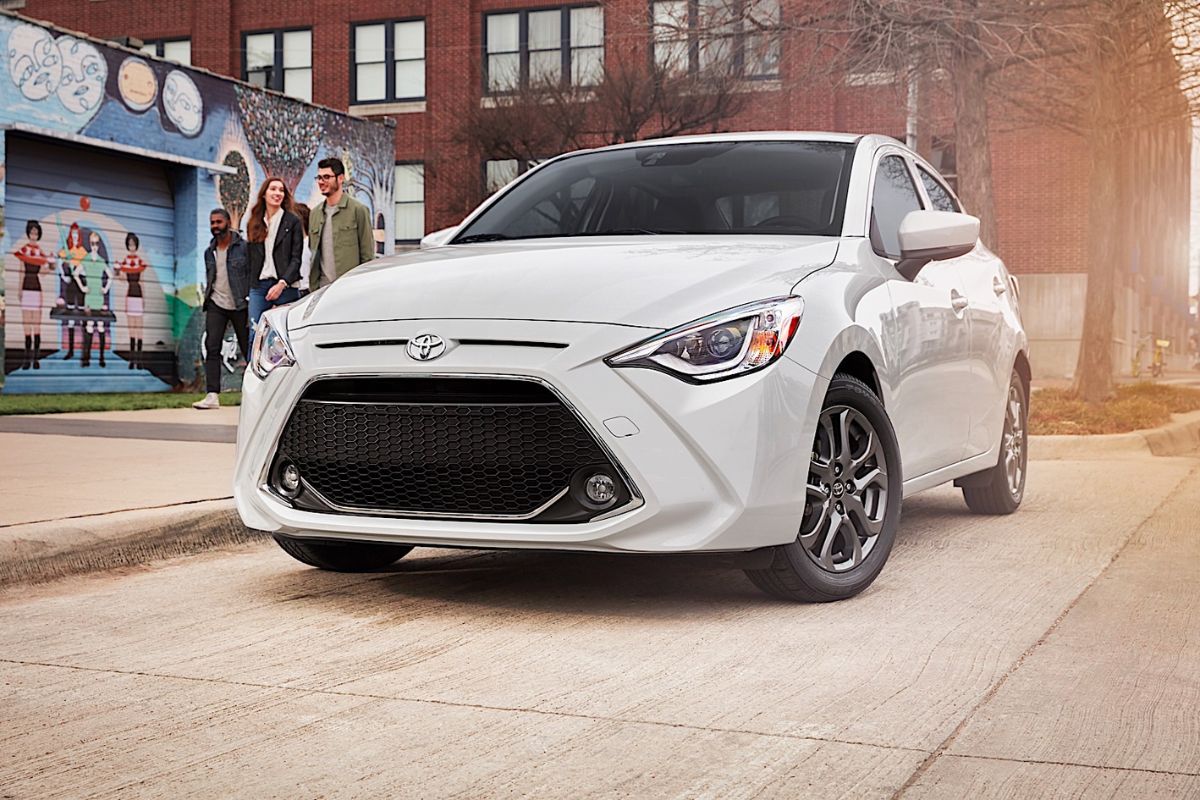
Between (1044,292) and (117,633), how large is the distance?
2864 centimetres

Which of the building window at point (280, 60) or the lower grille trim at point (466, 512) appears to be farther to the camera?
the building window at point (280, 60)

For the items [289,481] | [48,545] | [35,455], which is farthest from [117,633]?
[35,455]

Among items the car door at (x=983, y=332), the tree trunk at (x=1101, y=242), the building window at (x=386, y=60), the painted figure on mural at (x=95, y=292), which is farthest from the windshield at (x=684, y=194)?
the building window at (x=386, y=60)

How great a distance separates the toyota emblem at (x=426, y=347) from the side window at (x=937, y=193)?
3134 millimetres

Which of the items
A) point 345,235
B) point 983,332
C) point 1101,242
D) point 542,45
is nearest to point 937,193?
point 983,332

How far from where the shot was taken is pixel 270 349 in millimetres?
5262

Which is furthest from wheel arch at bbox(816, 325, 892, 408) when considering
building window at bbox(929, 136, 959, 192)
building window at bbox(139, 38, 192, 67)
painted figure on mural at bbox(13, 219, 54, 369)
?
building window at bbox(139, 38, 192, 67)

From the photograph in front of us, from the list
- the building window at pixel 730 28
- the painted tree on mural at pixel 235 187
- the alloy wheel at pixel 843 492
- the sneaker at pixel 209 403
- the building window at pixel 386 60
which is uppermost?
the building window at pixel 386 60

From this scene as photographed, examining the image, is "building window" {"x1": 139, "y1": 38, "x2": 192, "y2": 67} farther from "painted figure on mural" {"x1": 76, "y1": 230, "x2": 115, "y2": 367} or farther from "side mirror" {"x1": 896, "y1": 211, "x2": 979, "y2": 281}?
"side mirror" {"x1": 896, "y1": 211, "x2": 979, "y2": 281}

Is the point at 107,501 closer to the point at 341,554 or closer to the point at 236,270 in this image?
the point at 341,554

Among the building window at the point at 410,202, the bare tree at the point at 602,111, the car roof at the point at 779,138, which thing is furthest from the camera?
the building window at the point at 410,202

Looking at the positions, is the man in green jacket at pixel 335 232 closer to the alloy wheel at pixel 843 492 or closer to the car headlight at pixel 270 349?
the car headlight at pixel 270 349

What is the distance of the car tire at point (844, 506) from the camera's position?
5016mm

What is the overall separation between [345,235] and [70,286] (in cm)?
1000
